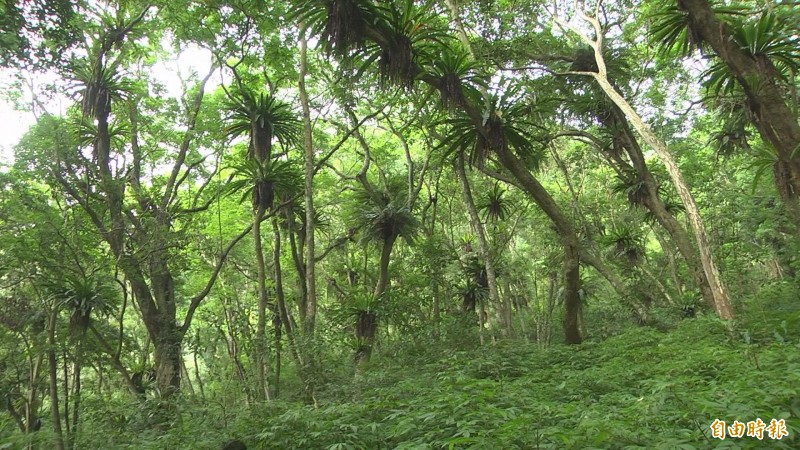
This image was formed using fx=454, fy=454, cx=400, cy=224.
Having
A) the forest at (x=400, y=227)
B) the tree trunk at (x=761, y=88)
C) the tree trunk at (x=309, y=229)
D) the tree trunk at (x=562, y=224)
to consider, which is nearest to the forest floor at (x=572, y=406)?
the forest at (x=400, y=227)

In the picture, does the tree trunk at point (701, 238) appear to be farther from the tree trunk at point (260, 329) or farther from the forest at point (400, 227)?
the tree trunk at point (260, 329)

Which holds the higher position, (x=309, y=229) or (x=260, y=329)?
(x=309, y=229)

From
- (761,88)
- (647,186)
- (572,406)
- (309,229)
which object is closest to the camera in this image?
(572,406)

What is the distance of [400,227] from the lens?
35.7 feet

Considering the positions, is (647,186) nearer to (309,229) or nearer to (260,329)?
(309,229)

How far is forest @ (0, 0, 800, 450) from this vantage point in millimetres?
3607

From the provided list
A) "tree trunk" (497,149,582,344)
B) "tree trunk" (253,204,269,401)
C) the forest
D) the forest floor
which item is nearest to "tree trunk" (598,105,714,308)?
the forest

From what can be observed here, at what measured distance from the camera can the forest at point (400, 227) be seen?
3607mm

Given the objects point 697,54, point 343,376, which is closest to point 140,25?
point 343,376

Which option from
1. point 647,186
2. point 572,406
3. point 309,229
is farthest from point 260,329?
point 647,186

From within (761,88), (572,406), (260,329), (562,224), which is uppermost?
(761,88)

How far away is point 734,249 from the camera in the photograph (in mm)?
12305

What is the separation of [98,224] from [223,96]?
16.7 feet

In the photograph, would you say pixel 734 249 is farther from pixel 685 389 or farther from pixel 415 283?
pixel 685 389
